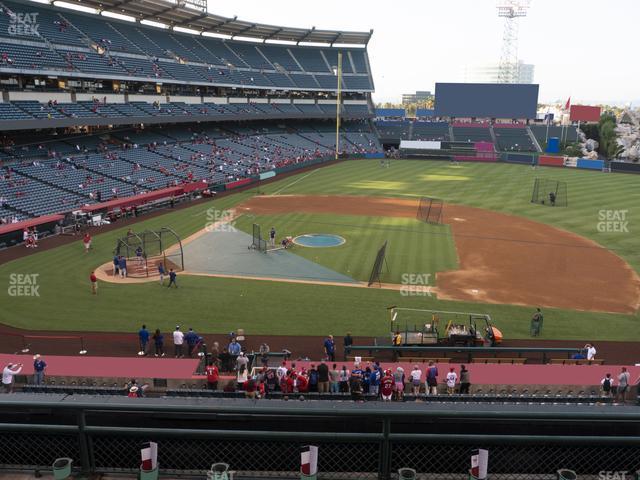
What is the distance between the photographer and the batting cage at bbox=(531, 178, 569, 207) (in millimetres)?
53741

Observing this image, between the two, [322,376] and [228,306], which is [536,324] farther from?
[228,306]

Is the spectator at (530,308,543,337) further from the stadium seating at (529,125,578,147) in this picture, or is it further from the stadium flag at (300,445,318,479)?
the stadium seating at (529,125,578,147)

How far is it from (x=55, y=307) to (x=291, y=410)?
26.9 metres

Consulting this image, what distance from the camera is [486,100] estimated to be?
375 ft

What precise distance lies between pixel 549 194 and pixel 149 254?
45588 mm

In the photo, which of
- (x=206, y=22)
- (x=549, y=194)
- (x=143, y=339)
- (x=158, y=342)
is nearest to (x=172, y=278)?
(x=143, y=339)

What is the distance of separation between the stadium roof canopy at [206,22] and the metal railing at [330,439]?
2946 inches

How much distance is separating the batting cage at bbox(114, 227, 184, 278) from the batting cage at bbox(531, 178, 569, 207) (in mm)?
40052

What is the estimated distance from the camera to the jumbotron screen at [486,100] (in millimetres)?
113062

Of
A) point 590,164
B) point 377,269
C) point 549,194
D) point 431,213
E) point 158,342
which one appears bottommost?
point 158,342

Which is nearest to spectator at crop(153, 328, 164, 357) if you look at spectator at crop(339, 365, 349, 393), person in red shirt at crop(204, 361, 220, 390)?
person in red shirt at crop(204, 361, 220, 390)

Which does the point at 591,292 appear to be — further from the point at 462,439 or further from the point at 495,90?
the point at 495,90

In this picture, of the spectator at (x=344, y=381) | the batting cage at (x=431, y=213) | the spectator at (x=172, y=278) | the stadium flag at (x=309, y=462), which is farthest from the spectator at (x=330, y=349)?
the batting cage at (x=431, y=213)

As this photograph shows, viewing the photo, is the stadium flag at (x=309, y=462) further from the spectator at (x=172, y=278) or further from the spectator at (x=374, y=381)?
the spectator at (x=172, y=278)
